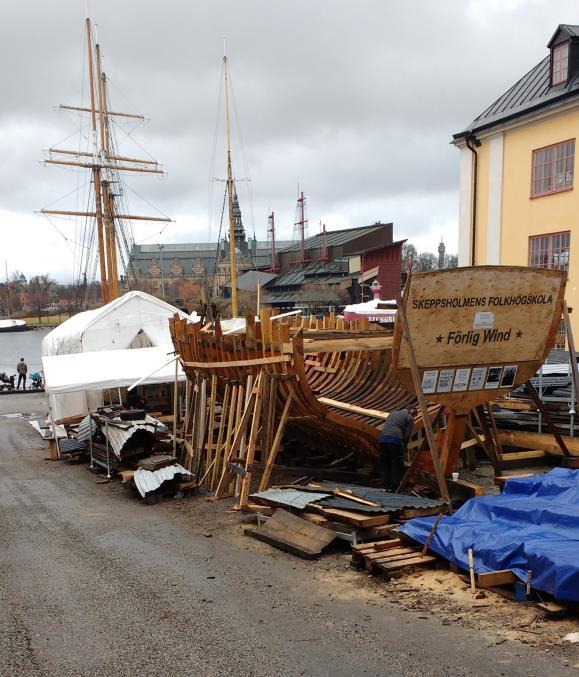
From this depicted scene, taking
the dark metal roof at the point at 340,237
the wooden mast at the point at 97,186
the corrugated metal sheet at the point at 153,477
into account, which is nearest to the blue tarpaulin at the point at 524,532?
the corrugated metal sheet at the point at 153,477

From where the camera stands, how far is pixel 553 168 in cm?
1938

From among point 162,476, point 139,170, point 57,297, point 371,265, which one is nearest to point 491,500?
point 162,476

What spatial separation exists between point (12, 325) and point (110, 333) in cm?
8334

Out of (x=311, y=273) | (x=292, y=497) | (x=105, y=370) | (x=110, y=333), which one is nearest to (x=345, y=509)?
(x=292, y=497)

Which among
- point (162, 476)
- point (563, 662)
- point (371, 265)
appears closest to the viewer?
point (563, 662)

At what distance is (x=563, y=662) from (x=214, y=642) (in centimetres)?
262

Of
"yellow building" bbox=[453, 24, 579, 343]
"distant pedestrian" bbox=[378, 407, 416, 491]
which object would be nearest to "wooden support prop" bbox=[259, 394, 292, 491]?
"distant pedestrian" bbox=[378, 407, 416, 491]

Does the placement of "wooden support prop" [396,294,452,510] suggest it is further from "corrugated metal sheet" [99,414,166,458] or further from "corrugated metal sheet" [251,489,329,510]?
"corrugated metal sheet" [99,414,166,458]

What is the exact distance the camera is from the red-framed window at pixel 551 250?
62.9 feet

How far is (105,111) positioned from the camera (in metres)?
40.1

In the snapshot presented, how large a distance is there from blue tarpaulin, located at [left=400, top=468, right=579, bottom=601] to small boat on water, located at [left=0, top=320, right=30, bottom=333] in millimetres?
98132

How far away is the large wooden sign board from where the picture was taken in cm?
716

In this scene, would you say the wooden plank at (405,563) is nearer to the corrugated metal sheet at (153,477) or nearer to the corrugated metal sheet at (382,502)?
the corrugated metal sheet at (382,502)

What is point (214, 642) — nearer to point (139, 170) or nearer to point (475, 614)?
point (475, 614)
